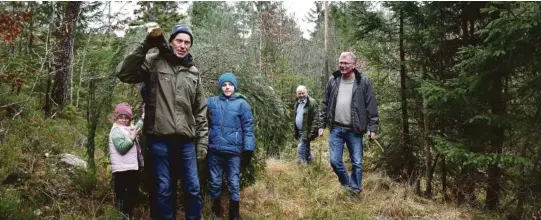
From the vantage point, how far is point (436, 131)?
244 inches

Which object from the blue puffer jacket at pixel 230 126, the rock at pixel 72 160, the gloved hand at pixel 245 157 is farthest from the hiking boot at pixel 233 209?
the rock at pixel 72 160

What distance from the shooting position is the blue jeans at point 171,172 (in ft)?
13.2

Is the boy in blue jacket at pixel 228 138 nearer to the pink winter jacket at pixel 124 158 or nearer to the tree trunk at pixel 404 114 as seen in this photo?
the pink winter jacket at pixel 124 158

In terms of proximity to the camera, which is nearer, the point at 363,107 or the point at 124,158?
the point at 124,158

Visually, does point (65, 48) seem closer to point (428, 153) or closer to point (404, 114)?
point (404, 114)

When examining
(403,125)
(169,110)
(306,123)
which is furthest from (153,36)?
(306,123)

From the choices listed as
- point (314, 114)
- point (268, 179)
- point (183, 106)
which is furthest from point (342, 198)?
point (314, 114)

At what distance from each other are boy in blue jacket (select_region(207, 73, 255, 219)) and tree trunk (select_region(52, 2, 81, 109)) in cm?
735

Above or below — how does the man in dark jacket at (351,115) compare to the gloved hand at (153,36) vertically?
below

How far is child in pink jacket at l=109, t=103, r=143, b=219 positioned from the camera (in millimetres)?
4578

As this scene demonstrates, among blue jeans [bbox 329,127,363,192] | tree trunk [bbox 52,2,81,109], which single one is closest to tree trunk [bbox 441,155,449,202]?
blue jeans [bbox 329,127,363,192]

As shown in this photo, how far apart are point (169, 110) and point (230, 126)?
98cm

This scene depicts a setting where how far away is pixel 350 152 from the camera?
607 centimetres

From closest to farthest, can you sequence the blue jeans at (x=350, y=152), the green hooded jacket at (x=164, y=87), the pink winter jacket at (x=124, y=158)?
the green hooded jacket at (x=164, y=87) < the pink winter jacket at (x=124, y=158) < the blue jeans at (x=350, y=152)
